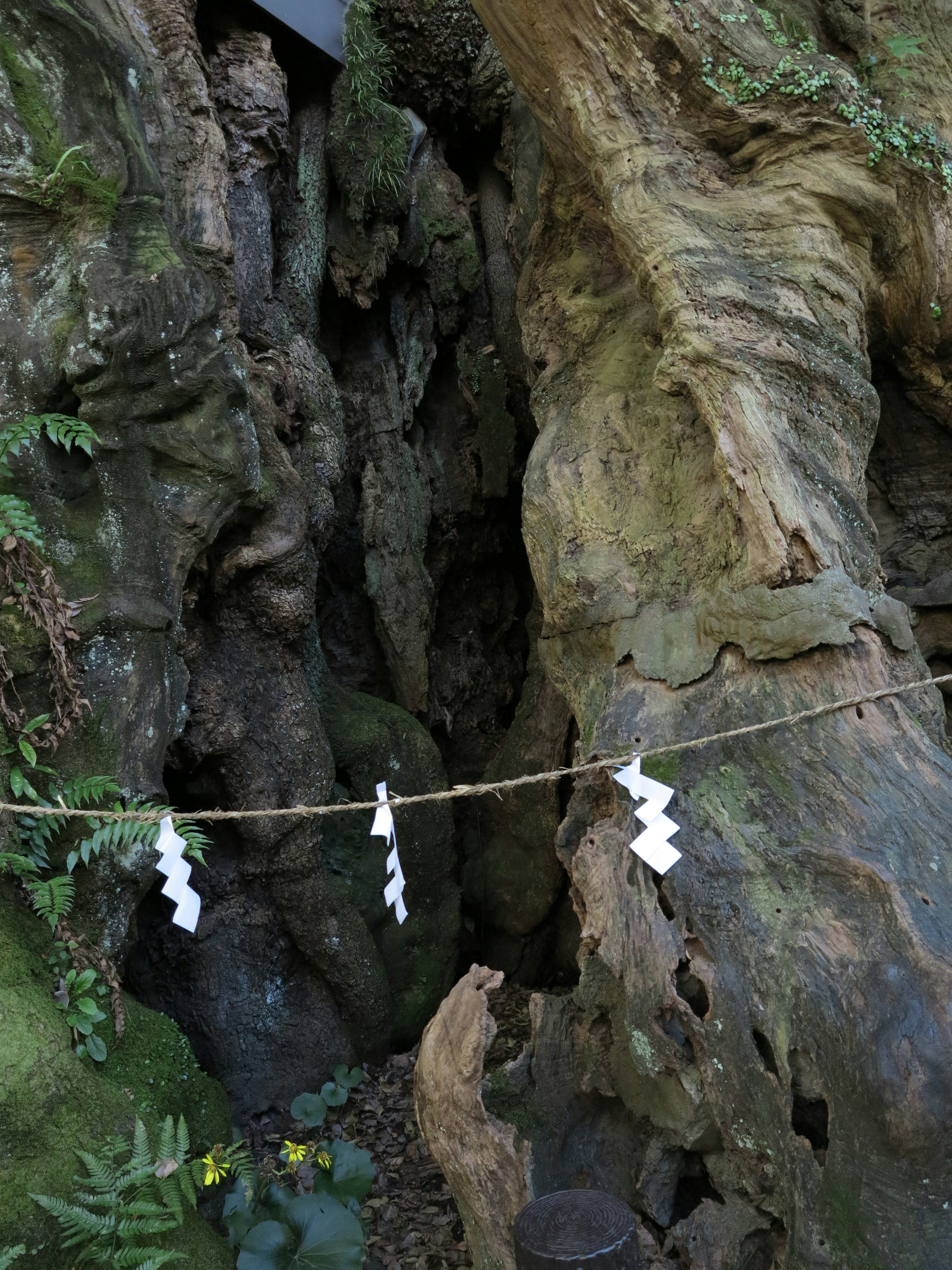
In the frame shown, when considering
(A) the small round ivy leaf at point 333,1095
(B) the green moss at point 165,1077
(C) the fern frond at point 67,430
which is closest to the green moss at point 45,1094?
(B) the green moss at point 165,1077

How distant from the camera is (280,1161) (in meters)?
4.12

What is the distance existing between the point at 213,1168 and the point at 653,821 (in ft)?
6.97

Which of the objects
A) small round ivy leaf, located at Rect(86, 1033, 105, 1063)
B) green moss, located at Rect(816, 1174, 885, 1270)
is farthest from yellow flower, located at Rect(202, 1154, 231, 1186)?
green moss, located at Rect(816, 1174, 885, 1270)

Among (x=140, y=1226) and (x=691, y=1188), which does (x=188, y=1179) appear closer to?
(x=140, y=1226)

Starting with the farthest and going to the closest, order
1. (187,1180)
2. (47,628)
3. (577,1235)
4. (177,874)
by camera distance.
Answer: (47,628) → (187,1180) → (177,874) → (577,1235)

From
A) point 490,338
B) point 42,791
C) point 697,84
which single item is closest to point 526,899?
point 42,791

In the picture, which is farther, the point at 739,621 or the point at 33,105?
the point at 33,105

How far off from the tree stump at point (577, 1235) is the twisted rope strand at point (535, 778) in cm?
102

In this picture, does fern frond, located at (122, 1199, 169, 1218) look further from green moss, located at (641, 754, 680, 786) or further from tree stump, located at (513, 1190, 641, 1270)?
green moss, located at (641, 754, 680, 786)

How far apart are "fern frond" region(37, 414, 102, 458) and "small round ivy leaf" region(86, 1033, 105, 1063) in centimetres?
224

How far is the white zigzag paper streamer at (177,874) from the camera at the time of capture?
2.62 m

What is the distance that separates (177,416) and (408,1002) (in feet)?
11.3

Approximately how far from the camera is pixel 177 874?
2656 millimetres

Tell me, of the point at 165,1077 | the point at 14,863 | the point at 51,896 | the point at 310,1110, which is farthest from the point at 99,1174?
the point at 310,1110
